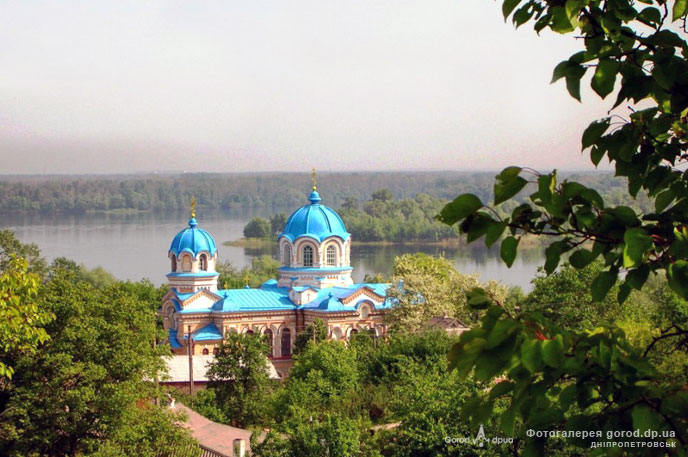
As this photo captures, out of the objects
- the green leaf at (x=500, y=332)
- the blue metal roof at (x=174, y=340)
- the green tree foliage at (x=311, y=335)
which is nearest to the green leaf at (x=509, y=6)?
the green leaf at (x=500, y=332)

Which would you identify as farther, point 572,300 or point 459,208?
point 572,300

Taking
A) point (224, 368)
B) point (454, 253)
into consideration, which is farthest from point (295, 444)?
point (454, 253)

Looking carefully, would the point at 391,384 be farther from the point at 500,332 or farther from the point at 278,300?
the point at 500,332

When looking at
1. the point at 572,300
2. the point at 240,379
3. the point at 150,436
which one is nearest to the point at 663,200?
the point at 150,436

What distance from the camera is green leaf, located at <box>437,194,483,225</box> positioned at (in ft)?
6.74

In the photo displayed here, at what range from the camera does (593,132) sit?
239 cm

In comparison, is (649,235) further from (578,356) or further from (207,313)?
(207,313)

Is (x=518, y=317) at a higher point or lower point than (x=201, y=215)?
higher

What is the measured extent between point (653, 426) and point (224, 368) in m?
17.7

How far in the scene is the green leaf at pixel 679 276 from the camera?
2.03 m

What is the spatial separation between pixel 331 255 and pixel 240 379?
7.86 m

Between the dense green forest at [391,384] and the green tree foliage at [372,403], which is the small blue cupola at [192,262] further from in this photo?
the green tree foliage at [372,403]

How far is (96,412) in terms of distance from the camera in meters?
12.9

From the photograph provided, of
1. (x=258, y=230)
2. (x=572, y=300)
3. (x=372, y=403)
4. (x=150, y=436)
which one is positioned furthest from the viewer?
(x=258, y=230)
